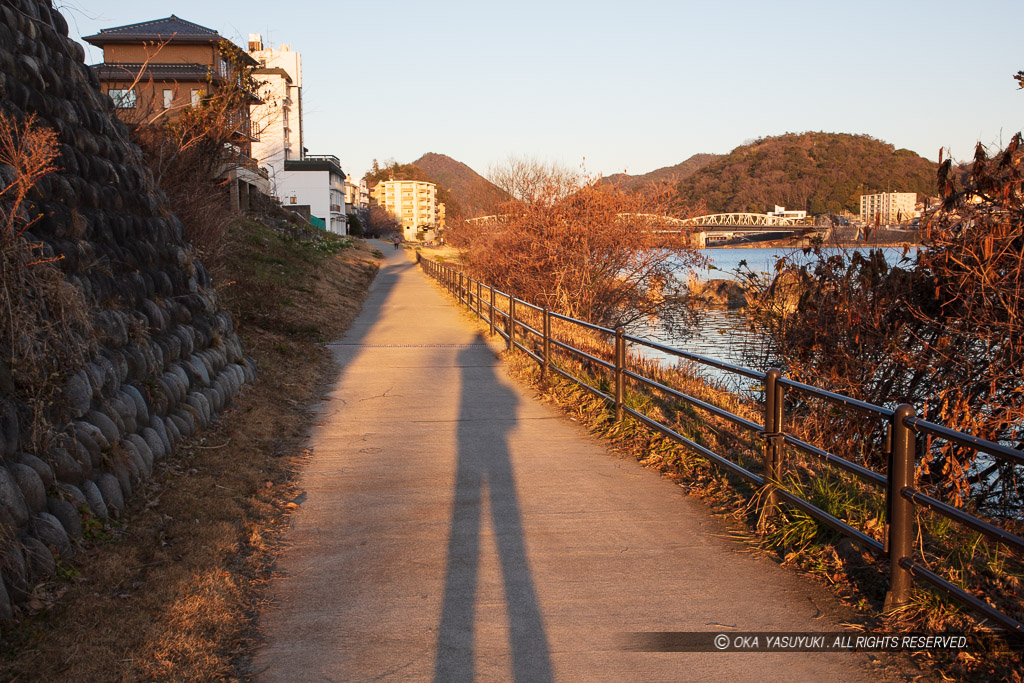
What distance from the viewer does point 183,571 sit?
198 inches

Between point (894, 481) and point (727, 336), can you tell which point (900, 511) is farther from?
point (727, 336)

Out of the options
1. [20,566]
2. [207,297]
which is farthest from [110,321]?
[207,297]

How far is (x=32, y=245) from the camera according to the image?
5.68 m

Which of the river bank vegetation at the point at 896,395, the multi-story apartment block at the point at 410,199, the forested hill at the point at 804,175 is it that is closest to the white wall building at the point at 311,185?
the forested hill at the point at 804,175

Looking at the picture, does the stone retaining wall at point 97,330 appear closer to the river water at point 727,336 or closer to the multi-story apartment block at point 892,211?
the river water at point 727,336

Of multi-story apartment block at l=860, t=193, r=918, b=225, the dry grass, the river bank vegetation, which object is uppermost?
multi-story apartment block at l=860, t=193, r=918, b=225

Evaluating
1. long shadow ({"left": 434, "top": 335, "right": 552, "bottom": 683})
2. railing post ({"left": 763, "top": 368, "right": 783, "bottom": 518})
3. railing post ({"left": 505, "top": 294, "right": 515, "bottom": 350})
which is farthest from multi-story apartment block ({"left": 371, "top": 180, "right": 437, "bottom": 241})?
railing post ({"left": 763, "top": 368, "right": 783, "bottom": 518})

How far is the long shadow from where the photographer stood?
13.4 feet

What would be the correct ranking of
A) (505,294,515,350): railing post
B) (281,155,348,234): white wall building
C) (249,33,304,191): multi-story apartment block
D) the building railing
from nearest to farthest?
the building railing < (505,294,515,350): railing post < (249,33,304,191): multi-story apartment block < (281,155,348,234): white wall building

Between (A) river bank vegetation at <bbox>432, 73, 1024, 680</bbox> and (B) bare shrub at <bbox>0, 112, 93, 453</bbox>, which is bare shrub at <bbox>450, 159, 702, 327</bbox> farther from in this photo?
(B) bare shrub at <bbox>0, 112, 93, 453</bbox>

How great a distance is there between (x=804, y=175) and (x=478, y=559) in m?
27.6

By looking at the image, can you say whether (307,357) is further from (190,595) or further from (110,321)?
(190,595)

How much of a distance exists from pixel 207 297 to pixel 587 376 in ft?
15.8

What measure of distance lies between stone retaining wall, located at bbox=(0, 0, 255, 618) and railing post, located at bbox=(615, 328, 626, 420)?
4125 millimetres
